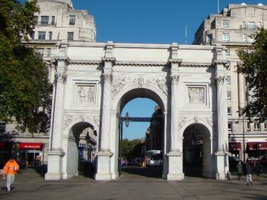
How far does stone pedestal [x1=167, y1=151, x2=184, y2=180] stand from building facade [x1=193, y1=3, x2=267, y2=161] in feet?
92.6

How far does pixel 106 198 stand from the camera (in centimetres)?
1594

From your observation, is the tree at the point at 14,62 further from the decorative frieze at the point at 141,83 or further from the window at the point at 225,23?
the window at the point at 225,23

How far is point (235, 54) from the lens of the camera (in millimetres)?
59344

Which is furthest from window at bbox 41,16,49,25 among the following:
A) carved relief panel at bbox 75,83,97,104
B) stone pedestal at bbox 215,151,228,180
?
stone pedestal at bbox 215,151,228,180

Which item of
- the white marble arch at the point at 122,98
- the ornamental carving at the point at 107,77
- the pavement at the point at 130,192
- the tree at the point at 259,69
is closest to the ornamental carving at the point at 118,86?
the white marble arch at the point at 122,98

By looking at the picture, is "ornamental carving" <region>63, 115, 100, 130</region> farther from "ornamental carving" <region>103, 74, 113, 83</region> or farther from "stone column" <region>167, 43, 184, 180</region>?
"stone column" <region>167, 43, 184, 180</region>

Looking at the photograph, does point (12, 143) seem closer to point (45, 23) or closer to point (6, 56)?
point (45, 23)

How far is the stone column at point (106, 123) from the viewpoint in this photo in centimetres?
2952

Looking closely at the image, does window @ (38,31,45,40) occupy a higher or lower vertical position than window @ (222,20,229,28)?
lower

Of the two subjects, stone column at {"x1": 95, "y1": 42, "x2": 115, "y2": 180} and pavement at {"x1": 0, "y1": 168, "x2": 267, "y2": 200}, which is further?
stone column at {"x1": 95, "y1": 42, "x2": 115, "y2": 180}

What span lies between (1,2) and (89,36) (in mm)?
33175

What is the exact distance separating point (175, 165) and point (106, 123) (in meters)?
6.54

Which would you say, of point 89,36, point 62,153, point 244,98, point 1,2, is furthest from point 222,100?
Result: point 89,36

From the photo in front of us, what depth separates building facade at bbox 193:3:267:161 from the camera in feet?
188
